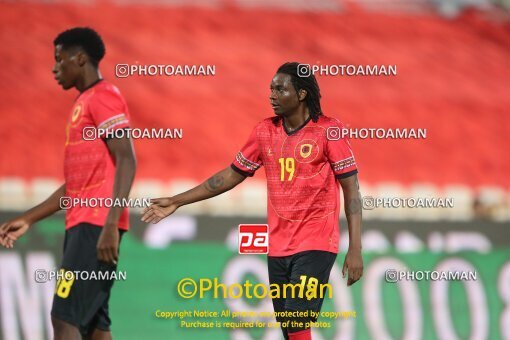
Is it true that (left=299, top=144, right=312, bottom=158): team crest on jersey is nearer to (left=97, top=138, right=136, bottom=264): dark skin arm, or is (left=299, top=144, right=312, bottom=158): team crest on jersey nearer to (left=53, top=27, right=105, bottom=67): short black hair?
(left=97, top=138, right=136, bottom=264): dark skin arm

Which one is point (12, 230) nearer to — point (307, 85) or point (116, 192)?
point (116, 192)

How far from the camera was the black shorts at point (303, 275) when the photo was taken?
4.30 m

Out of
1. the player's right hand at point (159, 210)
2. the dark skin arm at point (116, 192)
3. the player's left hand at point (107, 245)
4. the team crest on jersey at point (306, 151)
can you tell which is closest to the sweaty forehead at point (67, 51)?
the dark skin arm at point (116, 192)

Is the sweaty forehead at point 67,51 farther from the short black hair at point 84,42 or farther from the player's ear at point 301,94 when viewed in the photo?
the player's ear at point 301,94

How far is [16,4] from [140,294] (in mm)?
3566

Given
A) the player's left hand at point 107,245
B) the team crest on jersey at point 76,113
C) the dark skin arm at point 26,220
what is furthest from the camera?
the dark skin arm at point 26,220

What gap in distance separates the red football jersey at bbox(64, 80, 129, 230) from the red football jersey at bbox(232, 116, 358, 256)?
72 cm

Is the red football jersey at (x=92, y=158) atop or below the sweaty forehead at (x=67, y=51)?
below

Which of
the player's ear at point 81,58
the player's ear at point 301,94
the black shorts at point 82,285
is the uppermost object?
the player's ear at point 81,58

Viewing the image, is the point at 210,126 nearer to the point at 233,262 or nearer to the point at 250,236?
the point at 233,262

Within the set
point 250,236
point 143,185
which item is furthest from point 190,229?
point 143,185

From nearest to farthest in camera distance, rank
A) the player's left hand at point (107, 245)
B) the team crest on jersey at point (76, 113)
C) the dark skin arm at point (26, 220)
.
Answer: the player's left hand at point (107, 245)
the team crest on jersey at point (76, 113)
the dark skin arm at point (26, 220)

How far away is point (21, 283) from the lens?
6090 mm

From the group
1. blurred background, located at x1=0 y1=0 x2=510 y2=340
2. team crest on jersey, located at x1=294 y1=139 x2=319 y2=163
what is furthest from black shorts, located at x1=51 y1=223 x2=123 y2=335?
blurred background, located at x1=0 y1=0 x2=510 y2=340
